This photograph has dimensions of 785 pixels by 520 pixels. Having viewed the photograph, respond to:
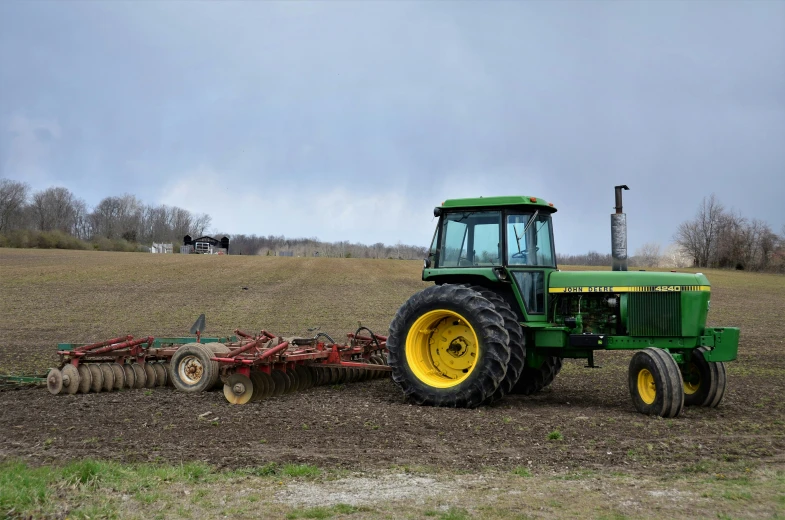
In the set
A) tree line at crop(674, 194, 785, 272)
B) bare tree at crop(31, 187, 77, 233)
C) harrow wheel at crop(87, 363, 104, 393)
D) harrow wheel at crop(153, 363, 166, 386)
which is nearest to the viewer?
harrow wheel at crop(87, 363, 104, 393)

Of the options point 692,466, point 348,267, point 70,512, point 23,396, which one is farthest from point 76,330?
point 348,267

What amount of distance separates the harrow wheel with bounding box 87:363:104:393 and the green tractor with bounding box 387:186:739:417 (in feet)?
13.4

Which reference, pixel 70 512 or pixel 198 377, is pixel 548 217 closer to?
pixel 198 377

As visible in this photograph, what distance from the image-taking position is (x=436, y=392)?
887 centimetres

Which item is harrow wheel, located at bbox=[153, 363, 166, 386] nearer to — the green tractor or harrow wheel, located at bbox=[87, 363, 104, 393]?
harrow wheel, located at bbox=[87, 363, 104, 393]

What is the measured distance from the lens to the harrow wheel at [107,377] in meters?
9.95

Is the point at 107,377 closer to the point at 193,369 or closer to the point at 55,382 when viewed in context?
the point at 55,382

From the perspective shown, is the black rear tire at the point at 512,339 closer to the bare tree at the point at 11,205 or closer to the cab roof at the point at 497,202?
the cab roof at the point at 497,202

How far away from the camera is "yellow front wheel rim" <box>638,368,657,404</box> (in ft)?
26.7

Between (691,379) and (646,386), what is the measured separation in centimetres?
115

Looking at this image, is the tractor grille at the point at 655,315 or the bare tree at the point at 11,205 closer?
the tractor grille at the point at 655,315

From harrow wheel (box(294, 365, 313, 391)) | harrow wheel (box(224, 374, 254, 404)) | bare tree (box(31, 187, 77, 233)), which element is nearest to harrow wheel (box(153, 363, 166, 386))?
harrow wheel (box(224, 374, 254, 404))

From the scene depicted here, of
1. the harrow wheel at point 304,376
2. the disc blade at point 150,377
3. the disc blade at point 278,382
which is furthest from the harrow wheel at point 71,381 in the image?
the harrow wheel at point 304,376

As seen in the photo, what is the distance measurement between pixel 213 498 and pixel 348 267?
4318 centimetres
